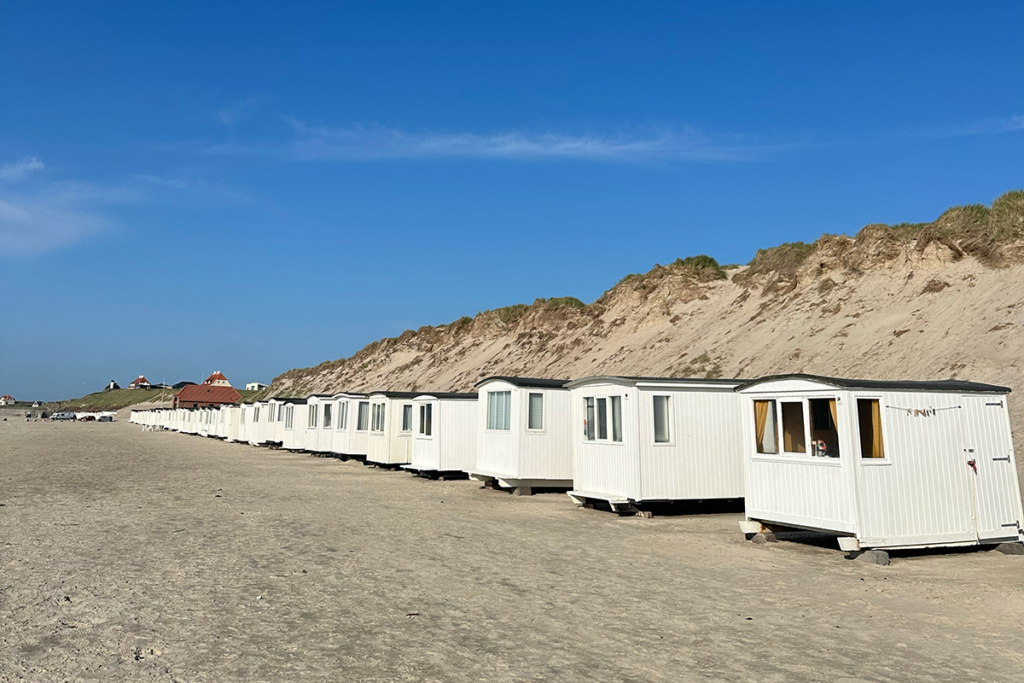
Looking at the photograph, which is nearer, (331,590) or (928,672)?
(928,672)

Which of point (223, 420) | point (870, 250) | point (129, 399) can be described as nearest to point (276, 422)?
point (223, 420)

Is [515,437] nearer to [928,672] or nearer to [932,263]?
[928,672]

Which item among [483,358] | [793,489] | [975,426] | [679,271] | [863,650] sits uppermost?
[679,271]

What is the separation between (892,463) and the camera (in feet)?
35.2

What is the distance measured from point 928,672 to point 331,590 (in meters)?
6.13

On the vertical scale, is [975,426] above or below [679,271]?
below

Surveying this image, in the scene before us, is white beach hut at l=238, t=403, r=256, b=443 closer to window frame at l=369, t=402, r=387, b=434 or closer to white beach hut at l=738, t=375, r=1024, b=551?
window frame at l=369, t=402, r=387, b=434

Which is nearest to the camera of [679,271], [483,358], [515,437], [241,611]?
[241,611]

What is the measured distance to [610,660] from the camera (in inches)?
241

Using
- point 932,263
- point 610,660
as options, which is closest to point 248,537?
point 610,660

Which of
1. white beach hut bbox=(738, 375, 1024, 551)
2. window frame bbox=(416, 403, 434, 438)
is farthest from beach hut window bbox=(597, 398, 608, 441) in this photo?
window frame bbox=(416, 403, 434, 438)

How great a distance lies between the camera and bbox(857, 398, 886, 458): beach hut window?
10.8 metres

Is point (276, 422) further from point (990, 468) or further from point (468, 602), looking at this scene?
point (990, 468)

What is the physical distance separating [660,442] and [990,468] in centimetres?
581
